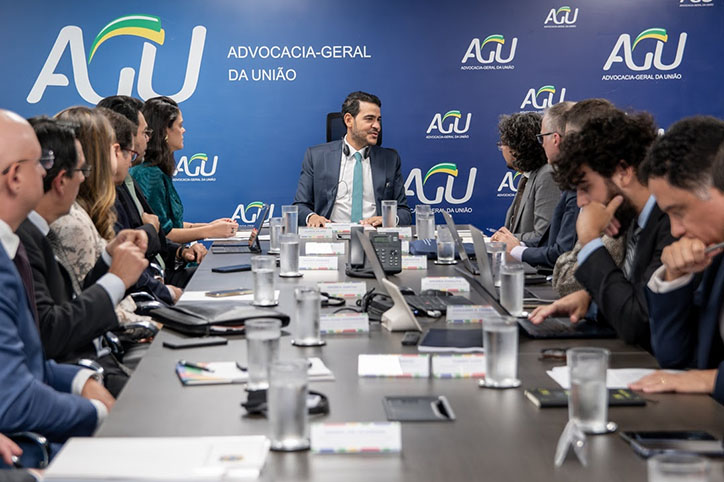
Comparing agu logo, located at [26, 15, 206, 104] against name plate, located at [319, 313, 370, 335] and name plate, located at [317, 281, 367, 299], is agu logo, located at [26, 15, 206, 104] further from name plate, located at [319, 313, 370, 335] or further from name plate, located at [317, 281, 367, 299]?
name plate, located at [319, 313, 370, 335]

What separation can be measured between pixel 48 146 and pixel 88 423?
963 millimetres

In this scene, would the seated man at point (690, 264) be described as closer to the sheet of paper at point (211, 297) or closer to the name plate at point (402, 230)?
the sheet of paper at point (211, 297)

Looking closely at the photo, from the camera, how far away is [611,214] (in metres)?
→ 2.60

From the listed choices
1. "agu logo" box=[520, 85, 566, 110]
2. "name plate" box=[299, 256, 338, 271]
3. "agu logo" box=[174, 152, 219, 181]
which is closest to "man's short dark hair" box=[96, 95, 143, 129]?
"name plate" box=[299, 256, 338, 271]

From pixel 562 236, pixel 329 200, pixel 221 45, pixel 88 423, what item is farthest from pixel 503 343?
pixel 221 45

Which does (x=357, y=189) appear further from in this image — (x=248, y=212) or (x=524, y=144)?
(x=524, y=144)

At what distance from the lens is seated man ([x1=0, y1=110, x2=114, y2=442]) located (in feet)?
5.98

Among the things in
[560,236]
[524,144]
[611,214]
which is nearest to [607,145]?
[611,214]

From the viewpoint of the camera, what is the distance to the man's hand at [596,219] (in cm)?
255

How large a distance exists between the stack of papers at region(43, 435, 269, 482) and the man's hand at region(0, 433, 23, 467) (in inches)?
15.5

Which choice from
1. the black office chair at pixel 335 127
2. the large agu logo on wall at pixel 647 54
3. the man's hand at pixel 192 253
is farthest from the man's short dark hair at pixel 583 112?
the large agu logo on wall at pixel 647 54

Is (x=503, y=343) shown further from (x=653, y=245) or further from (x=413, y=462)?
(x=653, y=245)

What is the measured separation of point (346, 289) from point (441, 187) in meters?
4.03

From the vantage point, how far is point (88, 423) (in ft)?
6.58
